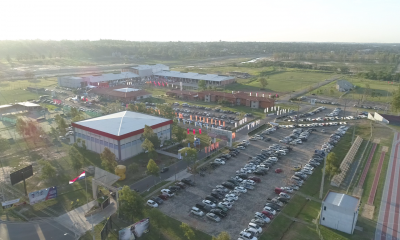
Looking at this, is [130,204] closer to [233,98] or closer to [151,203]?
[151,203]

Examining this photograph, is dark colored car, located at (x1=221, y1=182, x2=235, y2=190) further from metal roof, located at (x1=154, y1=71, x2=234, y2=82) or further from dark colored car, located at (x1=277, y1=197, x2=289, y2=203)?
metal roof, located at (x1=154, y1=71, x2=234, y2=82)

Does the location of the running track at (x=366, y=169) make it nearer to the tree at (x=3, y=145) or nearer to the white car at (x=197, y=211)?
the white car at (x=197, y=211)

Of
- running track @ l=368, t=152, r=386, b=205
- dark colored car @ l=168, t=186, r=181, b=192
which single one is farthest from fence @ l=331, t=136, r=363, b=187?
dark colored car @ l=168, t=186, r=181, b=192

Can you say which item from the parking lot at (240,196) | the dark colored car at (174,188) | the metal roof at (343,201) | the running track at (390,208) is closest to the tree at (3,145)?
the dark colored car at (174,188)

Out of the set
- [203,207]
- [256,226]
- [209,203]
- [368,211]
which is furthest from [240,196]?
[368,211]

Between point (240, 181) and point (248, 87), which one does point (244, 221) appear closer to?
point (240, 181)
